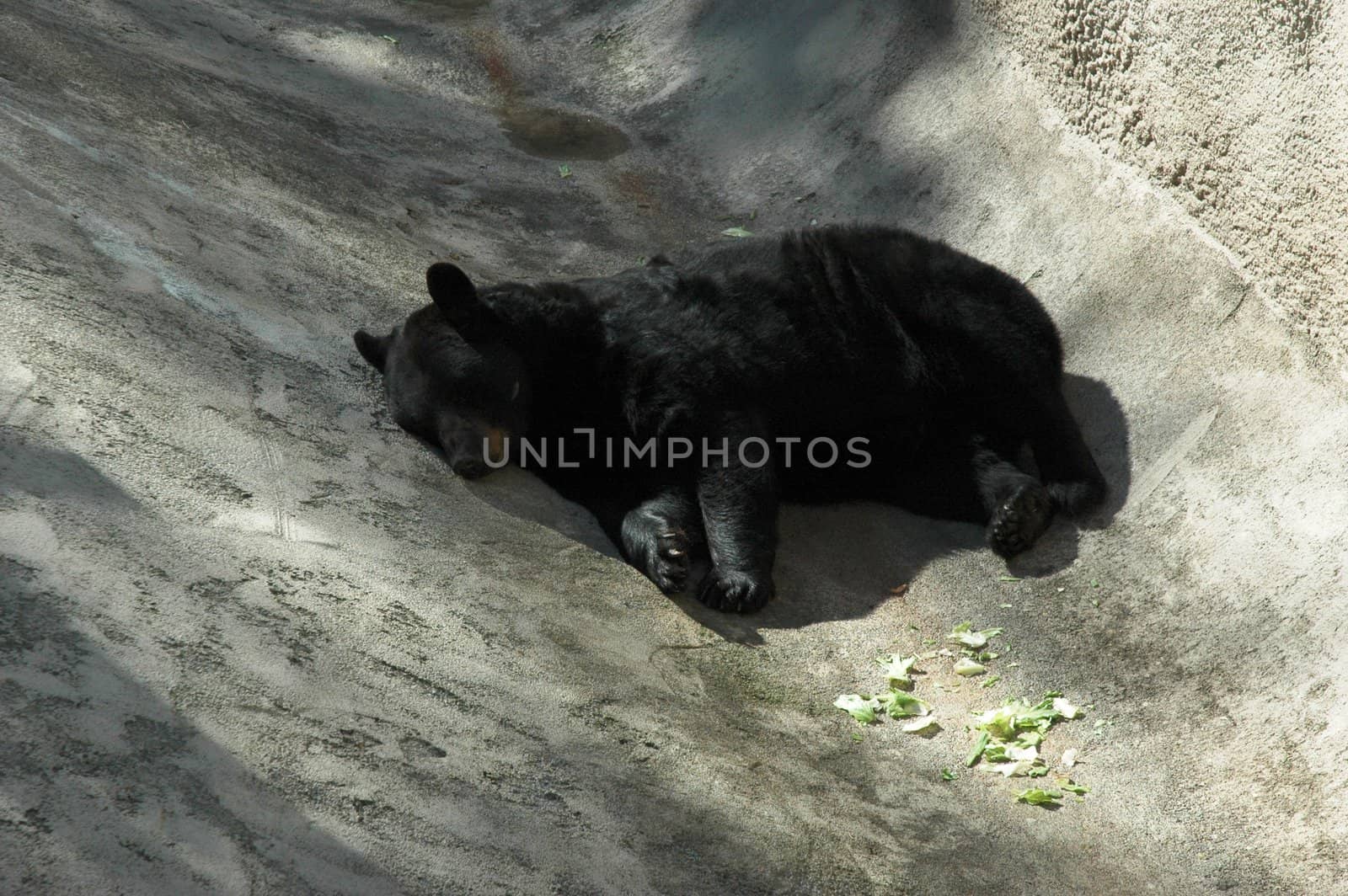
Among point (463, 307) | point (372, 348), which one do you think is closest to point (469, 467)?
point (463, 307)

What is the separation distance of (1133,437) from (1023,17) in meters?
3.20

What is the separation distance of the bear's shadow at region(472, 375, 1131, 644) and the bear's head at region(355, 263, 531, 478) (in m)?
0.23

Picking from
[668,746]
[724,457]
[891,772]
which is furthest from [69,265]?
[891,772]

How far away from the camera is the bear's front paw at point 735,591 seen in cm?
461

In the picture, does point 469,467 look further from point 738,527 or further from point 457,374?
point 738,527

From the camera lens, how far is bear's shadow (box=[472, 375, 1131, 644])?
4.77 m

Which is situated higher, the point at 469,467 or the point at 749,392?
the point at 749,392

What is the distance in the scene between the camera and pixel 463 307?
518 cm

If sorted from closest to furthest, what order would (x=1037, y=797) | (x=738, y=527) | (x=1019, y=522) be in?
(x=1037, y=797)
(x=738, y=527)
(x=1019, y=522)

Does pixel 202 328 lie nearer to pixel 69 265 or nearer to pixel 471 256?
pixel 69 265

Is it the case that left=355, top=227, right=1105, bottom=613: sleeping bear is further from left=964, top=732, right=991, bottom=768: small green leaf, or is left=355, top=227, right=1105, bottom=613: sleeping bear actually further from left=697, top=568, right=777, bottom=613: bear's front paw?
left=964, top=732, right=991, bottom=768: small green leaf

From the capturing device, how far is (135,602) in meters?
3.04

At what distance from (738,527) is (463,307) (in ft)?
5.15

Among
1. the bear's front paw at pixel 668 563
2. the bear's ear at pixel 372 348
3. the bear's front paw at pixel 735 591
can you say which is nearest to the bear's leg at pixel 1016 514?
the bear's front paw at pixel 735 591
